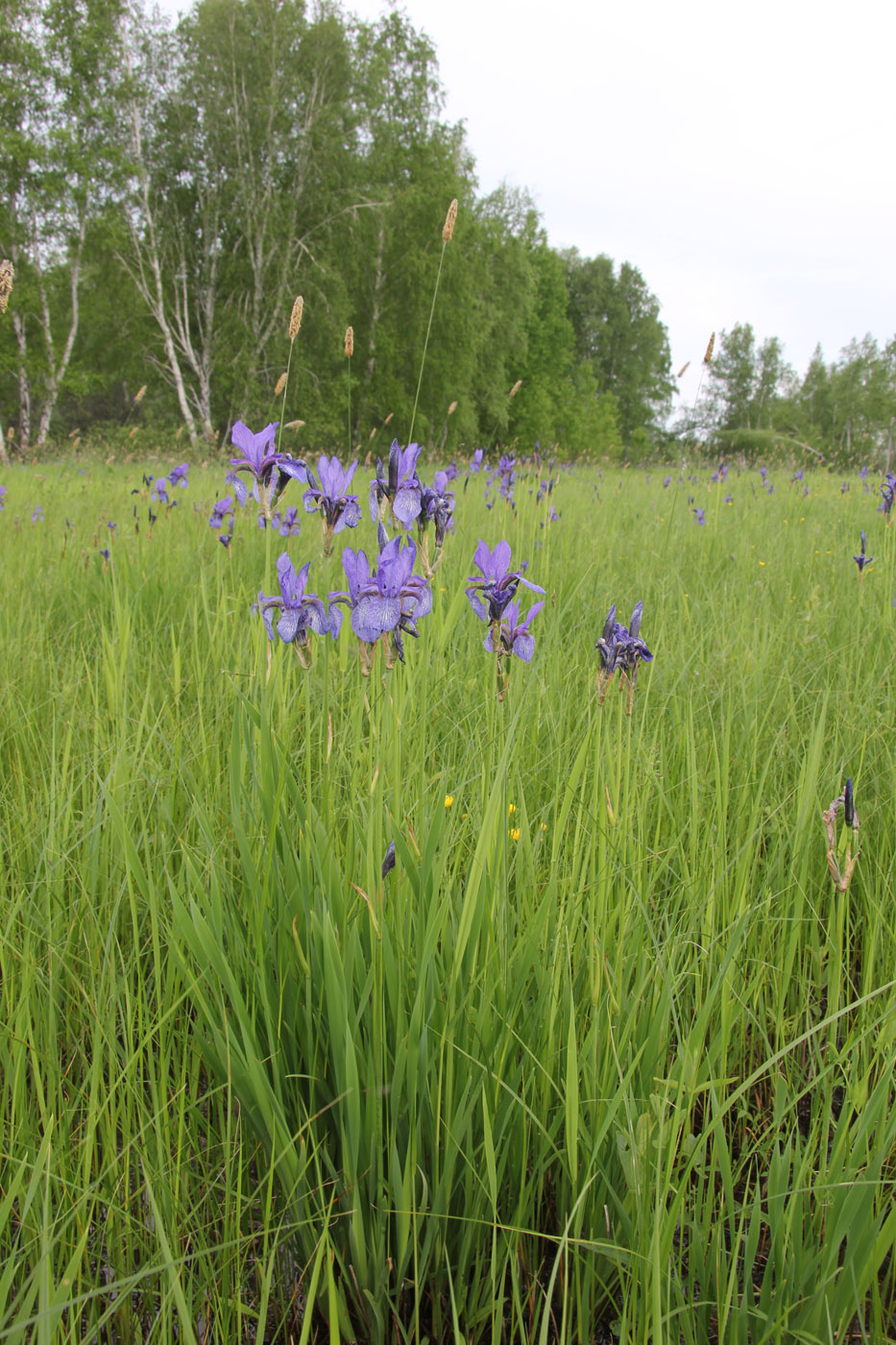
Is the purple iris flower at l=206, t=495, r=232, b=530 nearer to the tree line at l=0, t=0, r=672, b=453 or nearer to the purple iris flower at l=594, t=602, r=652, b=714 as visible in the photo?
the purple iris flower at l=594, t=602, r=652, b=714

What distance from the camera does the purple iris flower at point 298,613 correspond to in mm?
1207

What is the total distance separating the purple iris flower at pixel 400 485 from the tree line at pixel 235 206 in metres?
17.0

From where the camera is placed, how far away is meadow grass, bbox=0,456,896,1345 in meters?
0.86

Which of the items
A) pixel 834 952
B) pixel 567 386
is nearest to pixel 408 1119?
pixel 834 952

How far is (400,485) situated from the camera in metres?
1.36

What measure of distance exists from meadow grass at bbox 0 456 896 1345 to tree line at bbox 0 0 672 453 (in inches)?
674

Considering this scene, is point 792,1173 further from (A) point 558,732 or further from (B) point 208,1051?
(A) point 558,732

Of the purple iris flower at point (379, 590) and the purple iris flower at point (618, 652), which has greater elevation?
the purple iris flower at point (379, 590)

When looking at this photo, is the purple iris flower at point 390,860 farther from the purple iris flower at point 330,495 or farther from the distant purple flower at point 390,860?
the purple iris flower at point 330,495

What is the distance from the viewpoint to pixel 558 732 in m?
1.87

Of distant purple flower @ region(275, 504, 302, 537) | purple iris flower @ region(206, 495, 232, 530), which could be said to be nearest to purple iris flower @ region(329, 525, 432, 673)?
distant purple flower @ region(275, 504, 302, 537)

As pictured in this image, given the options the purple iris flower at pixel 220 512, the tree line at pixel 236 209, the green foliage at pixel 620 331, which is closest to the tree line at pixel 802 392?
the green foliage at pixel 620 331

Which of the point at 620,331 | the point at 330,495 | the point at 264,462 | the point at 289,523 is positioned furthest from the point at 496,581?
the point at 620,331

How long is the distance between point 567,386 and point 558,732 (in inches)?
1728
